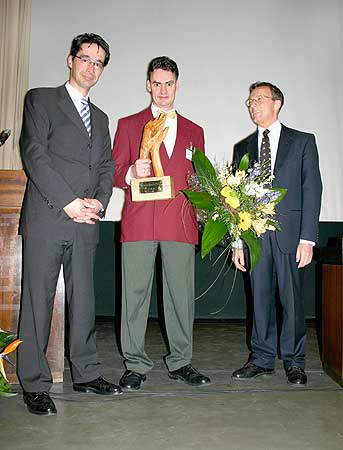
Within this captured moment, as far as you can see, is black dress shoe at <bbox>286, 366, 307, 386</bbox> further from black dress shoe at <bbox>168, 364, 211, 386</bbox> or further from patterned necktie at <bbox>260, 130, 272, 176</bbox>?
patterned necktie at <bbox>260, 130, 272, 176</bbox>

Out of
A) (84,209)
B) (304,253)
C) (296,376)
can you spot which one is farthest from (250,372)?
(84,209)

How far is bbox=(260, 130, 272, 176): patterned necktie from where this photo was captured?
2752mm

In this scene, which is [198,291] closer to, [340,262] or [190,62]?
[190,62]

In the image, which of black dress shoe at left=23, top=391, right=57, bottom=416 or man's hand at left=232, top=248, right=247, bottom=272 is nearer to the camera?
black dress shoe at left=23, top=391, right=57, bottom=416

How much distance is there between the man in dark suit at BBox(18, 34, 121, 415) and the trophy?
0.15m

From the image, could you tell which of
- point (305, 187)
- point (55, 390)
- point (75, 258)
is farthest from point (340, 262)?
point (55, 390)

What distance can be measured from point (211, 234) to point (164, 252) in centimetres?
32

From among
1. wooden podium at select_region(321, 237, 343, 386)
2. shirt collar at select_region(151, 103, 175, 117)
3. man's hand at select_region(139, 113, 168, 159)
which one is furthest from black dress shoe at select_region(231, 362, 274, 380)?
shirt collar at select_region(151, 103, 175, 117)

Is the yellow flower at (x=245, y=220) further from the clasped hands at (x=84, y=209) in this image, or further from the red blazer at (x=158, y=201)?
the clasped hands at (x=84, y=209)

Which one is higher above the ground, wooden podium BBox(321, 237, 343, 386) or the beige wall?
→ the beige wall

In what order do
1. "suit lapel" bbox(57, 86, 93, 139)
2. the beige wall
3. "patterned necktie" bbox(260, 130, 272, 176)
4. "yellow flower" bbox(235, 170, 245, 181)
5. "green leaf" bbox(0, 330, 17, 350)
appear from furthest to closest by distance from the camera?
1. the beige wall
2. "patterned necktie" bbox(260, 130, 272, 176)
3. "yellow flower" bbox(235, 170, 245, 181)
4. "suit lapel" bbox(57, 86, 93, 139)
5. "green leaf" bbox(0, 330, 17, 350)

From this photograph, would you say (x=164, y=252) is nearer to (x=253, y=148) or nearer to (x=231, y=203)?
(x=231, y=203)

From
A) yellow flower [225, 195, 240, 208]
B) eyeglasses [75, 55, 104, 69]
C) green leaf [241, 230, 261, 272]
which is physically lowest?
green leaf [241, 230, 261, 272]

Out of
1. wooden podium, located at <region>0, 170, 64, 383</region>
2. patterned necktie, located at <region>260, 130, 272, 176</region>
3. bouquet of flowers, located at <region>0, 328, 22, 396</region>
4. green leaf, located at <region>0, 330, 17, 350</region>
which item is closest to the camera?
bouquet of flowers, located at <region>0, 328, 22, 396</region>
